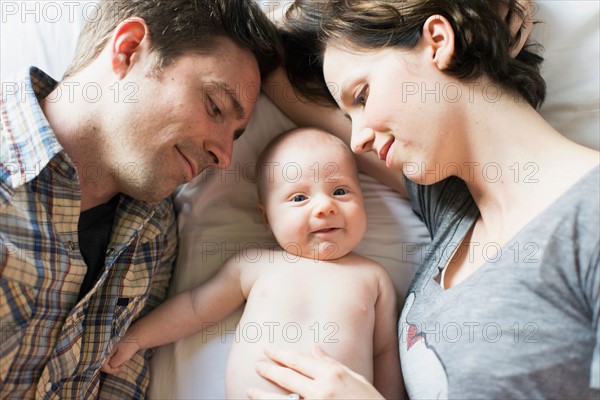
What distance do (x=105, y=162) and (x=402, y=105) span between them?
625 millimetres

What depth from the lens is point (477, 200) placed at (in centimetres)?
128

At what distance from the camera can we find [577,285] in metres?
1.03

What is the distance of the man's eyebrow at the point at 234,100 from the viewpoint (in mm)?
1275

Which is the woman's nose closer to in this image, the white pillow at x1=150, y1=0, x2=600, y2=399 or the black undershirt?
the white pillow at x1=150, y1=0, x2=600, y2=399

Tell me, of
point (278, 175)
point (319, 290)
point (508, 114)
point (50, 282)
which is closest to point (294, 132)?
point (278, 175)

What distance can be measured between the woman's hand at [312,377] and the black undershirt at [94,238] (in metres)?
0.42

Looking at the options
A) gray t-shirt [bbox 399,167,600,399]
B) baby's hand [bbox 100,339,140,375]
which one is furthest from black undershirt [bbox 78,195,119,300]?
gray t-shirt [bbox 399,167,600,399]

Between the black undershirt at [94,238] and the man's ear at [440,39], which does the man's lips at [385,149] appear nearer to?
the man's ear at [440,39]

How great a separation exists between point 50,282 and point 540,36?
124cm

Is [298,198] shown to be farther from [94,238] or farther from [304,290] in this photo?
[94,238]

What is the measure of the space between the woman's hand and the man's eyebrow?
51 cm

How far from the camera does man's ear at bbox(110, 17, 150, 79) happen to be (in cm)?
126

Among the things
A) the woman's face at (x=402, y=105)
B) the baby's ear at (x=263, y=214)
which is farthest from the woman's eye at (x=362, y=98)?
the baby's ear at (x=263, y=214)

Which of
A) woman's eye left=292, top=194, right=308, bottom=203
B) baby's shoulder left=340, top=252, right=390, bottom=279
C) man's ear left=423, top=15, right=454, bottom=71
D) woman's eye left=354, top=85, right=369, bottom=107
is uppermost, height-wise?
man's ear left=423, top=15, right=454, bottom=71
